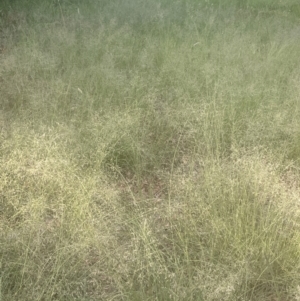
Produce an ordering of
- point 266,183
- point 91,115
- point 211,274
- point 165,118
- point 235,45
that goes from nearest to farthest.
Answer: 1. point 211,274
2. point 266,183
3. point 91,115
4. point 165,118
5. point 235,45

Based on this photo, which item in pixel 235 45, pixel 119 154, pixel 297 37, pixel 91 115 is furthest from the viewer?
pixel 297 37

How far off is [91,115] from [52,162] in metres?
0.78

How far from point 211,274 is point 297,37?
13.1 feet

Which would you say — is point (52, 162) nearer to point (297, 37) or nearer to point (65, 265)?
point (65, 265)

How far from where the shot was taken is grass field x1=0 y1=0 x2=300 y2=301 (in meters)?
1.83

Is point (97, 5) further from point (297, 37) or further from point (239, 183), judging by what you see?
point (239, 183)

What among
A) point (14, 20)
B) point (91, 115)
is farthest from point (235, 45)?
point (14, 20)

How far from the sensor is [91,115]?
9.77ft

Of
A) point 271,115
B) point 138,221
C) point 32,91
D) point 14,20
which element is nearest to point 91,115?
point 32,91

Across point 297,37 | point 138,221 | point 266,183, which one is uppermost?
point 266,183

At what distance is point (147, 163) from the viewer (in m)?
2.79

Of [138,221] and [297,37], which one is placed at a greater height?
[138,221]

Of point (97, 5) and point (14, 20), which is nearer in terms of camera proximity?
point (14, 20)

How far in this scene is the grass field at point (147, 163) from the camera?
1.83 m
